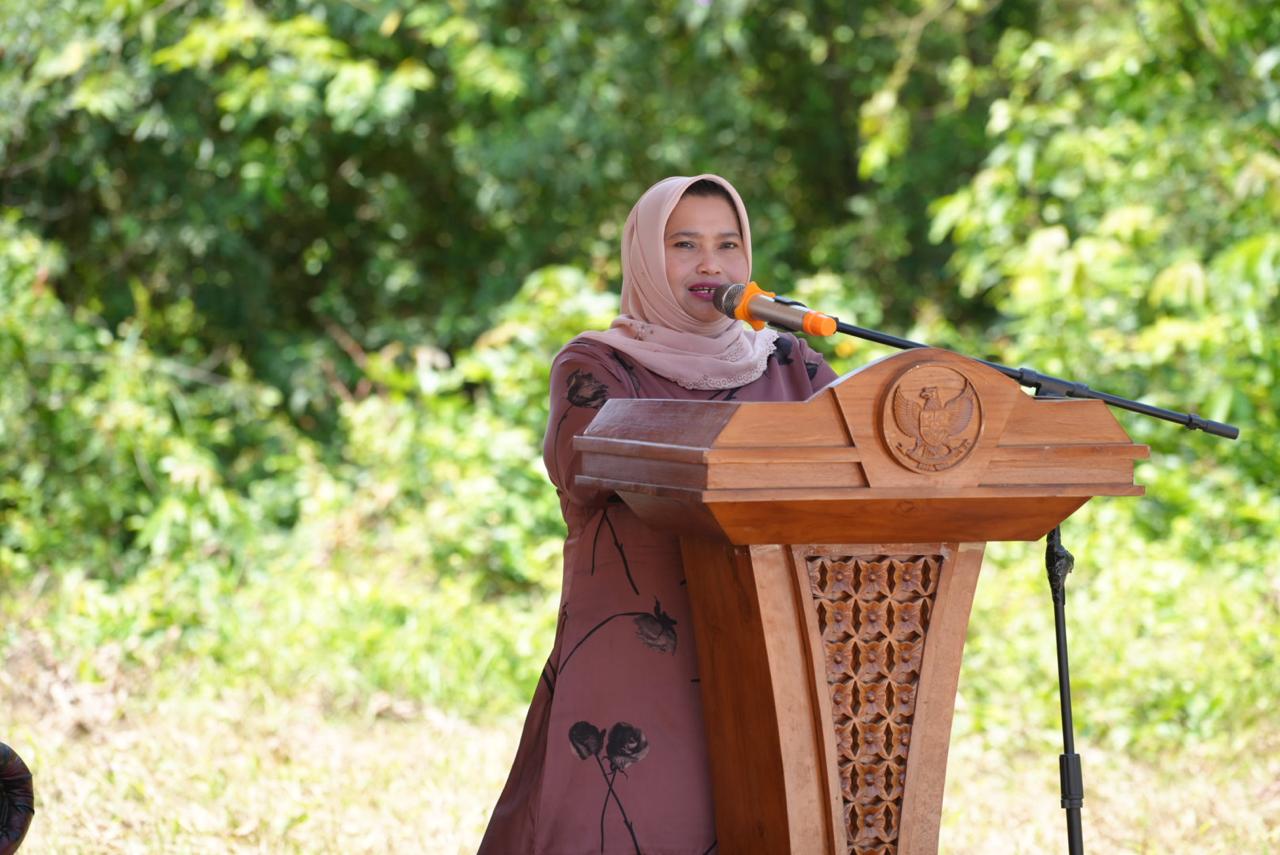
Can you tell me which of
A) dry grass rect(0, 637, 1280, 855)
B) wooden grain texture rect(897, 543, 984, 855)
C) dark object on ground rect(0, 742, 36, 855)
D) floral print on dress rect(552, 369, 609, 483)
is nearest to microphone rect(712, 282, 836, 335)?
floral print on dress rect(552, 369, 609, 483)

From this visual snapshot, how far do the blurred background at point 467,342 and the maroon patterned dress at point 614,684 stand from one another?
1.80 m

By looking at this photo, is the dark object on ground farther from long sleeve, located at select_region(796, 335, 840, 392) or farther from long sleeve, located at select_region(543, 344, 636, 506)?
long sleeve, located at select_region(796, 335, 840, 392)

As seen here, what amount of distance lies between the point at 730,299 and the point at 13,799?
4.65 feet

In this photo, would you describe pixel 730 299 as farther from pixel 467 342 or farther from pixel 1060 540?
pixel 467 342

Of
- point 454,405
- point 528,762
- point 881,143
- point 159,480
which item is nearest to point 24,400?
point 159,480

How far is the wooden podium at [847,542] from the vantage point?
1.83m

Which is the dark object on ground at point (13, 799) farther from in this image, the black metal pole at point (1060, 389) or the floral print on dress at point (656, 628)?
the black metal pole at point (1060, 389)

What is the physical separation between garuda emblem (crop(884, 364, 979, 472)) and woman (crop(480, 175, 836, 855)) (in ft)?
1.68

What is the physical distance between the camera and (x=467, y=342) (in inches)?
353

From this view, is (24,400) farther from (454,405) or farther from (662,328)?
(662,328)

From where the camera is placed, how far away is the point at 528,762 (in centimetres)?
242

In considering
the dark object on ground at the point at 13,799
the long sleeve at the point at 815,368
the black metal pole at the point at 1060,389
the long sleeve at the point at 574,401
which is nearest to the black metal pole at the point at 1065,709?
the black metal pole at the point at 1060,389

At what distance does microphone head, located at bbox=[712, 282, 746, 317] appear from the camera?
221 centimetres

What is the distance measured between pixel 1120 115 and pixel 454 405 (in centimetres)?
390
